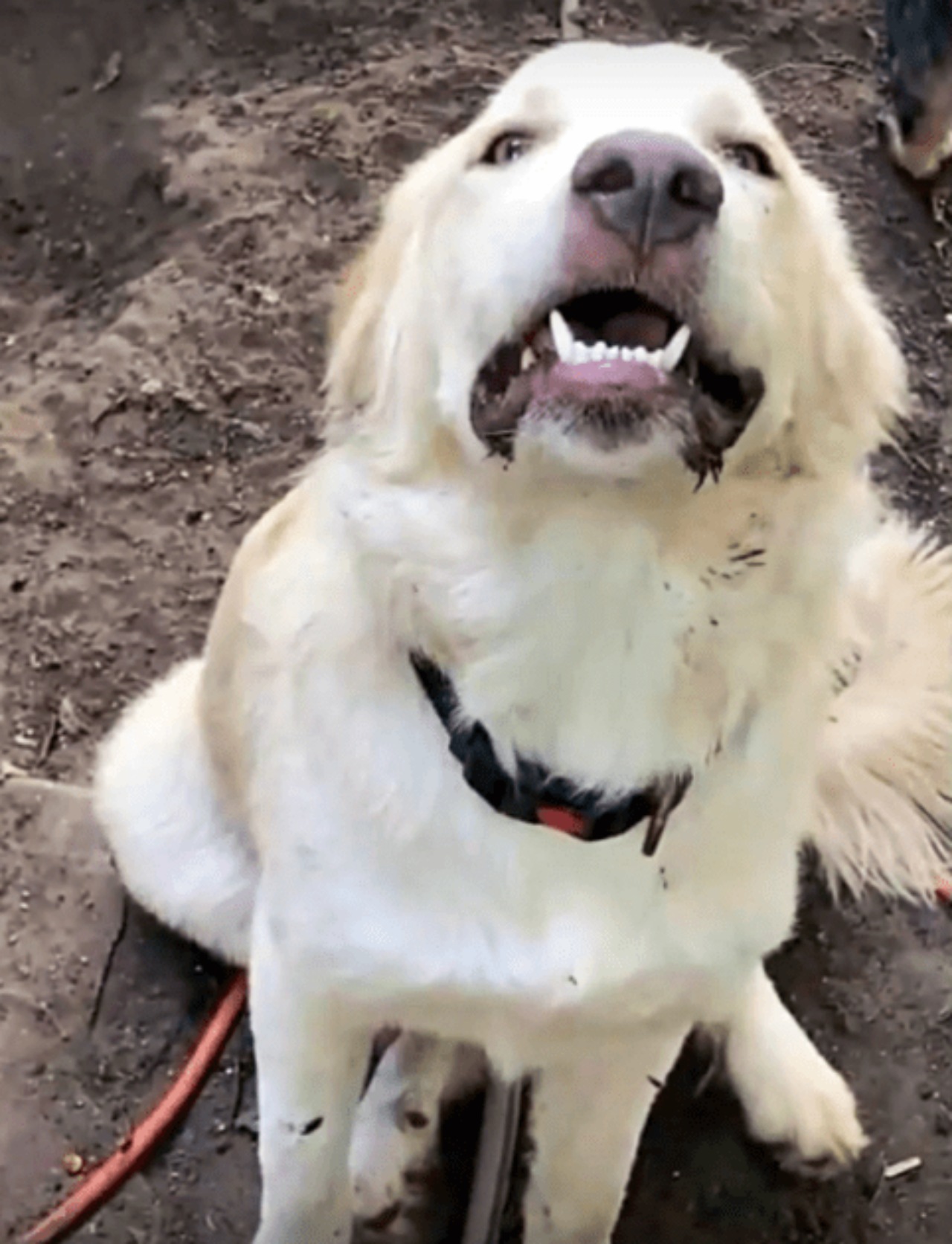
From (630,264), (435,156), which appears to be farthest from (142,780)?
(630,264)

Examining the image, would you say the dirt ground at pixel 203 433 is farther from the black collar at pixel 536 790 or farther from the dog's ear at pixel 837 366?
the dog's ear at pixel 837 366

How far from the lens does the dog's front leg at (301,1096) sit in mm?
1346

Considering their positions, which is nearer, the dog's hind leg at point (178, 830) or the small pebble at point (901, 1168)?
the dog's hind leg at point (178, 830)

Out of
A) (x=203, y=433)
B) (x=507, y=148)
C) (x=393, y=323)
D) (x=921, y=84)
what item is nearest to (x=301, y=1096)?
(x=393, y=323)

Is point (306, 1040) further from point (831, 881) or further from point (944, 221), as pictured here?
point (944, 221)

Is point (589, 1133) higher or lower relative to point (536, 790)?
lower

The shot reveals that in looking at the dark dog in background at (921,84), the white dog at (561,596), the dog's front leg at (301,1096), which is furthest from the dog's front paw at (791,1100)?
the dark dog in background at (921,84)

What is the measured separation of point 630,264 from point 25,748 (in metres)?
1.25

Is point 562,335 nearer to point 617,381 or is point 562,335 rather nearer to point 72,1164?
point 617,381

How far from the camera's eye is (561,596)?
113 centimetres

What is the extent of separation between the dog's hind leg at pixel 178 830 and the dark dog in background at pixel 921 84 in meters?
1.47

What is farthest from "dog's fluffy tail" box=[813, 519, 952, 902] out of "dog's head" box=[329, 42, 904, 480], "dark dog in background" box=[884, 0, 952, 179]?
"dark dog in background" box=[884, 0, 952, 179]

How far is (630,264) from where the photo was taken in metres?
0.98

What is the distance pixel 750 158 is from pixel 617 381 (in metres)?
0.22
